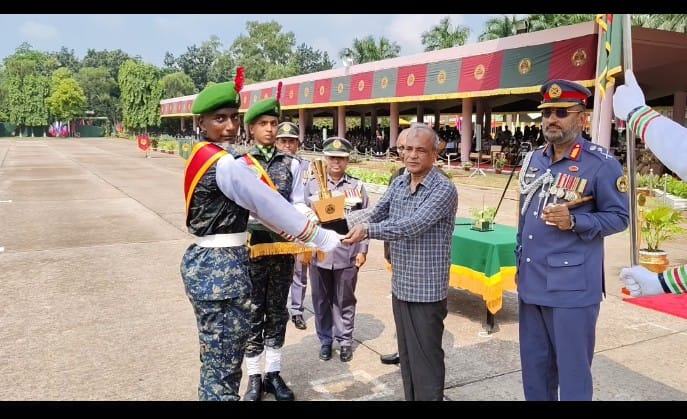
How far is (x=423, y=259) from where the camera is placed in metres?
2.80

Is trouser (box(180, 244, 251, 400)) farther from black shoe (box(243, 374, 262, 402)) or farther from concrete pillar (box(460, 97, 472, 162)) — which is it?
concrete pillar (box(460, 97, 472, 162))

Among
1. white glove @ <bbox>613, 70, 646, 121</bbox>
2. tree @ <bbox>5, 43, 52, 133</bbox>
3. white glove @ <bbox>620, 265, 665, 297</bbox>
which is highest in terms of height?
tree @ <bbox>5, 43, 52, 133</bbox>

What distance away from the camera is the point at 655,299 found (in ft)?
17.2

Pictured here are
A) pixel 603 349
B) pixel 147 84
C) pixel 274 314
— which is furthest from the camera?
pixel 147 84

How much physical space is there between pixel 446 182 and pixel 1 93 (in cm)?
8943

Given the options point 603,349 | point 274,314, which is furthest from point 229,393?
point 603,349

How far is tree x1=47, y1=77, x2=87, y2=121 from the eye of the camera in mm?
72312

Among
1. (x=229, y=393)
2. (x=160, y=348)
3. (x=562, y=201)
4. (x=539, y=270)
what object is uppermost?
(x=562, y=201)

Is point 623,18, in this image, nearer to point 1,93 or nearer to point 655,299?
point 655,299

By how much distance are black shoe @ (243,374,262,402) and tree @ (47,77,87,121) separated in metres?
79.3

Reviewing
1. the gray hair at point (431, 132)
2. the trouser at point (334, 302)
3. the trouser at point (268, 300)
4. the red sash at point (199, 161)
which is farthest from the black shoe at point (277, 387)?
the gray hair at point (431, 132)

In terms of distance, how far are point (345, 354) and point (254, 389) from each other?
82cm

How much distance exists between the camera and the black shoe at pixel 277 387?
3.35m

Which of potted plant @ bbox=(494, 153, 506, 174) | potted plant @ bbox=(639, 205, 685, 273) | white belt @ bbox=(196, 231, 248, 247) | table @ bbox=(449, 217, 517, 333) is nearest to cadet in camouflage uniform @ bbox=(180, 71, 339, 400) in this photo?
white belt @ bbox=(196, 231, 248, 247)
